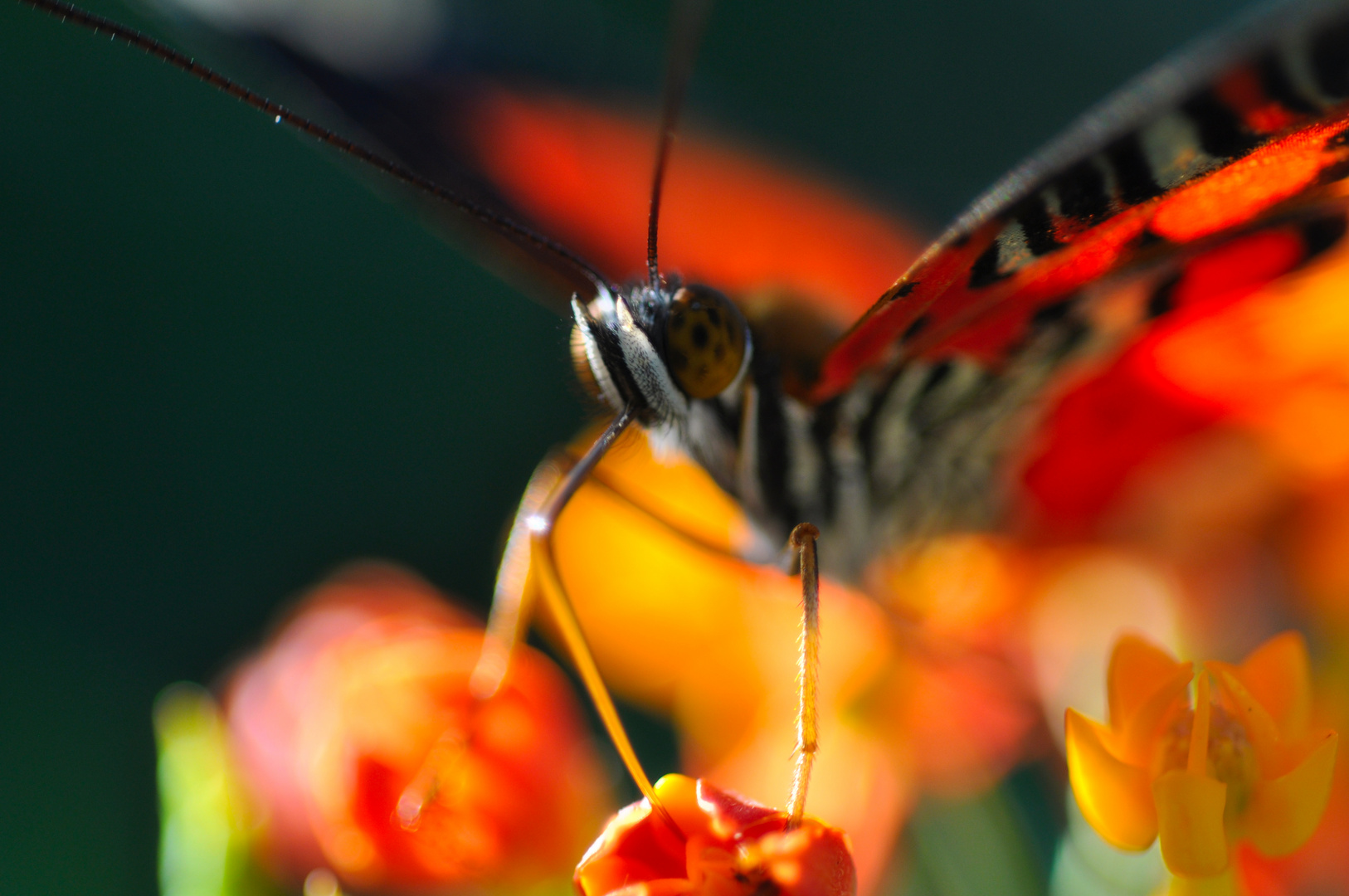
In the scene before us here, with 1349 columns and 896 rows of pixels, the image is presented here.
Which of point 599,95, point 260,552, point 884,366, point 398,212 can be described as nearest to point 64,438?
point 260,552

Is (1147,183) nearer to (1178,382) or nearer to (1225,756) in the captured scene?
(1225,756)

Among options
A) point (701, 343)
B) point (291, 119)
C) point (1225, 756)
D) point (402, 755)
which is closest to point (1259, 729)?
point (1225, 756)

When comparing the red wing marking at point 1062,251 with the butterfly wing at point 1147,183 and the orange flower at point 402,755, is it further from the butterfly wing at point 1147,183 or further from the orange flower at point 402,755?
the orange flower at point 402,755

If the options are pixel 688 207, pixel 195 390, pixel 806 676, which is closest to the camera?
pixel 806 676

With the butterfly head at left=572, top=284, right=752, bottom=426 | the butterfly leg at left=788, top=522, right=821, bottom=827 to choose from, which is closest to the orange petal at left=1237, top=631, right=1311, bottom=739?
the butterfly leg at left=788, top=522, right=821, bottom=827

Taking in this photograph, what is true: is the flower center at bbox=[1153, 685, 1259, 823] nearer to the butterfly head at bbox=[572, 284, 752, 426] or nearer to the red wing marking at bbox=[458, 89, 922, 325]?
the butterfly head at bbox=[572, 284, 752, 426]

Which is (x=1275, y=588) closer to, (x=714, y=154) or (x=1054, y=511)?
(x=1054, y=511)
